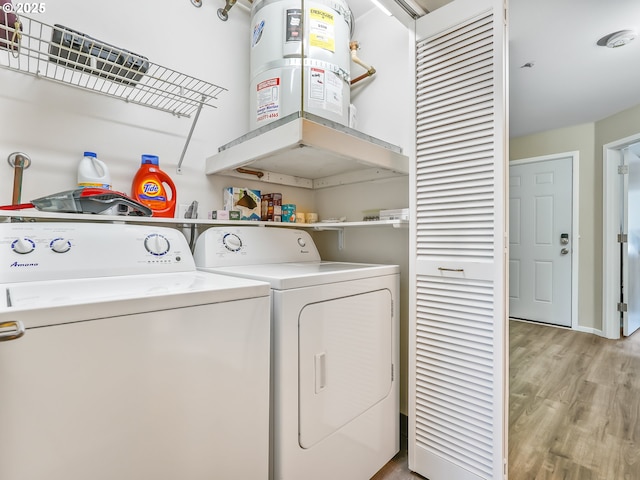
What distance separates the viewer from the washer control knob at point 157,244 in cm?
132

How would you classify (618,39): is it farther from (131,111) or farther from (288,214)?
(131,111)

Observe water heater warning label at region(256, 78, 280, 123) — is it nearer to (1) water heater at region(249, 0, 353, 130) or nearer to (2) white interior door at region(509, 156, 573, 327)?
(1) water heater at region(249, 0, 353, 130)

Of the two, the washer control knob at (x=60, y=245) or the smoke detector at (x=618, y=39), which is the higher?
the smoke detector at (x=618, y=39)

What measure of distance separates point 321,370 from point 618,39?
297 cm

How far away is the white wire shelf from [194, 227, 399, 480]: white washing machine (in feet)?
2.39

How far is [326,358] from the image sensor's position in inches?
47.7

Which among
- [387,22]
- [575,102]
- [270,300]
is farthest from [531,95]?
[270,300]

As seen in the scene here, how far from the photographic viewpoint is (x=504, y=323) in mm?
1258

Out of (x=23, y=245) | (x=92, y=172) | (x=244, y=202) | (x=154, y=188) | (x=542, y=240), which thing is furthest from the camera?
(x=542, y=240)

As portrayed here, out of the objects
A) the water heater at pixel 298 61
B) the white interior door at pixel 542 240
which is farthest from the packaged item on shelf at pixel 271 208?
the white interior door at pixel 542 240

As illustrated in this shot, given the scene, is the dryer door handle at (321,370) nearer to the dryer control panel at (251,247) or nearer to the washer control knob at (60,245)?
the dryer control panel at (251,247)

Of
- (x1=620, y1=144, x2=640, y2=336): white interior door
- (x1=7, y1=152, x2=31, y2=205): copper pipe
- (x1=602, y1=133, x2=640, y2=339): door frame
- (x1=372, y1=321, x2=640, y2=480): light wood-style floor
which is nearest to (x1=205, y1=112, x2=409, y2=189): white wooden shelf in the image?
(x1=7, y1=152, x2=31, y2=205): copper pipe

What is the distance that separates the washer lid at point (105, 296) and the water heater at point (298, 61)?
94 centimetres

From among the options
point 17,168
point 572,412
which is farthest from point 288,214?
point 572,412
